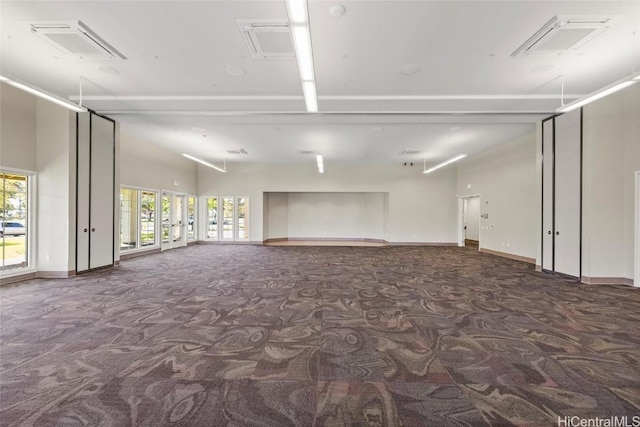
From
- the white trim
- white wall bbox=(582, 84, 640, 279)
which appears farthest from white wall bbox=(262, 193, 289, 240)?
the white trim

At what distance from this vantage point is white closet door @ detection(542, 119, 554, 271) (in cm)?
634

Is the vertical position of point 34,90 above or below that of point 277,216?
above

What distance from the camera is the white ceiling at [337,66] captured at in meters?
3.19

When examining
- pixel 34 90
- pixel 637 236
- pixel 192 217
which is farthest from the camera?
pixel 192 217

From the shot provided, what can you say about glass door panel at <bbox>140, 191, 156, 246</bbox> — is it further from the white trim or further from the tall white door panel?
the white trim

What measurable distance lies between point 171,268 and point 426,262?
691 cm

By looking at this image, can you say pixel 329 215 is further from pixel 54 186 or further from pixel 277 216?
pixel 54 186

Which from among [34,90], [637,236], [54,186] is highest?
[34,90]

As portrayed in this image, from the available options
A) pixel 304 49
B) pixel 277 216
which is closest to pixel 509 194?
pixel 304 49

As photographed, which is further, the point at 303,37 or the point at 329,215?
the point at 329,215

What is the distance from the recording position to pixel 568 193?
5945 millimetres

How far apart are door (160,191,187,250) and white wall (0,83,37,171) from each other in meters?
4.58

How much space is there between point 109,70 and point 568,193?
9.12 meters

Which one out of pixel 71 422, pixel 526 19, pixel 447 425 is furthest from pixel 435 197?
pixel 71 422
